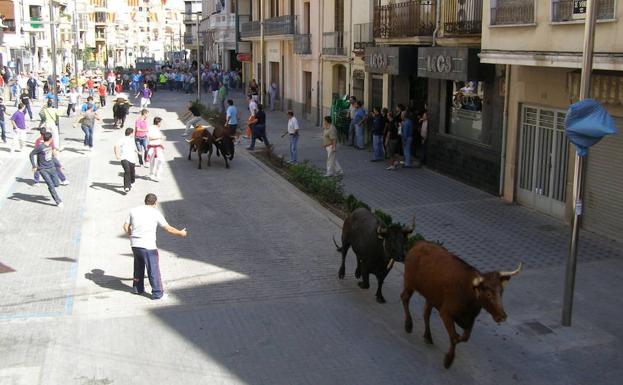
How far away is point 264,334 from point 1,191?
1082 centimetres

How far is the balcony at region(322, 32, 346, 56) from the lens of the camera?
27.4 metres

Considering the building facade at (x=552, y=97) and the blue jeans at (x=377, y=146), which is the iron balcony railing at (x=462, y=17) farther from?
the blue jeans at (x=377, y=146)

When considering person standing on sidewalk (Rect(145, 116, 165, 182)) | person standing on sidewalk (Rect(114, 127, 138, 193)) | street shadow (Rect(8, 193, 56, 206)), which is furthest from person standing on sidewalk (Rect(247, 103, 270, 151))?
street shadow (Rect(8, 193, 56, 206))

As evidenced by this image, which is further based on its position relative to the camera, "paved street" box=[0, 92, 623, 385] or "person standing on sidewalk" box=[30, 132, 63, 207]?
"person standing on sidewalk" box=[30, 132, 63, 207]

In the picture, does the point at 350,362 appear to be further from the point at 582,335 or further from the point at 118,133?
the point at 118,133

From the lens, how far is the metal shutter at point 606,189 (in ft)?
40.6

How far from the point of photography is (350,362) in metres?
7.72

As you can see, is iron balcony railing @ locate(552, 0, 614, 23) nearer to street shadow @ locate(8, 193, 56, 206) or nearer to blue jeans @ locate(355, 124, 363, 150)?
street shadow @ locate(8, 193, 56, 206)

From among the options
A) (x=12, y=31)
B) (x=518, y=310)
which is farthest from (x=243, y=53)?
(x=518, y=310)

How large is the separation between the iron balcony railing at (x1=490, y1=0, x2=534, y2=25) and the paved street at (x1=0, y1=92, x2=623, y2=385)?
153 inches

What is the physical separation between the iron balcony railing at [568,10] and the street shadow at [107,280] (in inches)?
330

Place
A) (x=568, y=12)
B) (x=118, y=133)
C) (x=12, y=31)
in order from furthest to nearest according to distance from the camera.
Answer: (x=12, y=31) < (x=118, y=133) < (x=568, y=12)

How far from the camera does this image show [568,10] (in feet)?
39.8

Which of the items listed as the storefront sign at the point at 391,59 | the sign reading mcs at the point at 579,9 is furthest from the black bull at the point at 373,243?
the storefront sign at the point at 391,59
